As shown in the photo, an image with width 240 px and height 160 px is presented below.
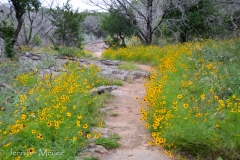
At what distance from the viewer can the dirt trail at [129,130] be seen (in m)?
3.28

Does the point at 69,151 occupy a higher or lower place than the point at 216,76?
lower

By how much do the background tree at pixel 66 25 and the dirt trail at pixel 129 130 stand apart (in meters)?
10.6

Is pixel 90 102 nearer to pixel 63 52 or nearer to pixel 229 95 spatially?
pixel 229 95

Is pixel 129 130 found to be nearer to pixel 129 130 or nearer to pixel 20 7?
pixel 129 130

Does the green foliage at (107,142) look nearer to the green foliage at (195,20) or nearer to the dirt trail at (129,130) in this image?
the dirt trail at (129,130)

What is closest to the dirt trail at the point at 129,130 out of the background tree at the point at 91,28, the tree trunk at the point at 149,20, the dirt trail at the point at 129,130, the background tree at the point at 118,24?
the dirt trail at the point at 129,130

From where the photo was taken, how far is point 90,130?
155 inches

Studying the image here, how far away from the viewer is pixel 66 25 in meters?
16.0

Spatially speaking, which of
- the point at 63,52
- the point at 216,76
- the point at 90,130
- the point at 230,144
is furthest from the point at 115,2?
the point at 230,144

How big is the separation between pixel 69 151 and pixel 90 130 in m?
0.84

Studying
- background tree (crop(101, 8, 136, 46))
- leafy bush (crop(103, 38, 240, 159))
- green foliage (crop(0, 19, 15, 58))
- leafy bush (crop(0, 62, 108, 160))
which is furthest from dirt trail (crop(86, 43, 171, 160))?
background tree (crop(101, 8, 136, 46))

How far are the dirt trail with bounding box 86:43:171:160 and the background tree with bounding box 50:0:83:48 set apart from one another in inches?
416

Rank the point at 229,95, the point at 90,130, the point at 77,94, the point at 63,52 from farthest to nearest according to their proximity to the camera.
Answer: the point at 63,52 < the point at 77,94 < the point at 229,95 < the point at 90,130

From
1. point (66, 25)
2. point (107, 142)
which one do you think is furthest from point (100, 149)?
point (66, 25)
